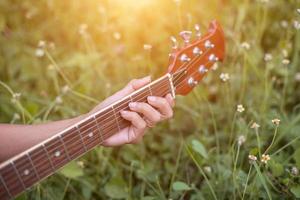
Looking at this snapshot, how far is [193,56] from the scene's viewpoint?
1583 millimetres

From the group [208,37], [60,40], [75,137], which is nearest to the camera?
[75,137]

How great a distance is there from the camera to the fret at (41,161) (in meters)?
1.41

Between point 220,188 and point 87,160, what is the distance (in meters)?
0.58

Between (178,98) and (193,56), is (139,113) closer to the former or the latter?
(193,56)

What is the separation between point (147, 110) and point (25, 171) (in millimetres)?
376

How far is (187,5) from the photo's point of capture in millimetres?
2578

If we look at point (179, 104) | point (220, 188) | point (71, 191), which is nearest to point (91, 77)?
point (179, 104)

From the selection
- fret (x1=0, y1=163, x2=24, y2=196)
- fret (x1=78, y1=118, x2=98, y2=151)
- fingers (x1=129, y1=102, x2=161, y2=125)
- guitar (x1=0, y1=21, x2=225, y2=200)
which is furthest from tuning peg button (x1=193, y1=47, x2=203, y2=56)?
fret (x1=0, y1=163, x2=24, y2=196)

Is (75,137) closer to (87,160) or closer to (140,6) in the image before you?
(87,160)

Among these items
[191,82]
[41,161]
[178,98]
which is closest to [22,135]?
[41,161]

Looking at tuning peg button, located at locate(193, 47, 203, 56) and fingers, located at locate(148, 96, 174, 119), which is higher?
tuning peg button, located at locate(193, 47, 203, 56)

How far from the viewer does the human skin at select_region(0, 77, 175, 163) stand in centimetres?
152

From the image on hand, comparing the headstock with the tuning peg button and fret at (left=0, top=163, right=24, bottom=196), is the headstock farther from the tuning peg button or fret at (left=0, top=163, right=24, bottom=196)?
fret at (left=0, top=163, right=24, bottom=196)


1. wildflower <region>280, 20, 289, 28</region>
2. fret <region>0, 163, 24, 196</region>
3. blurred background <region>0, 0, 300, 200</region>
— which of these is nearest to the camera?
fret <region>0, 163, 24, 196</region>
